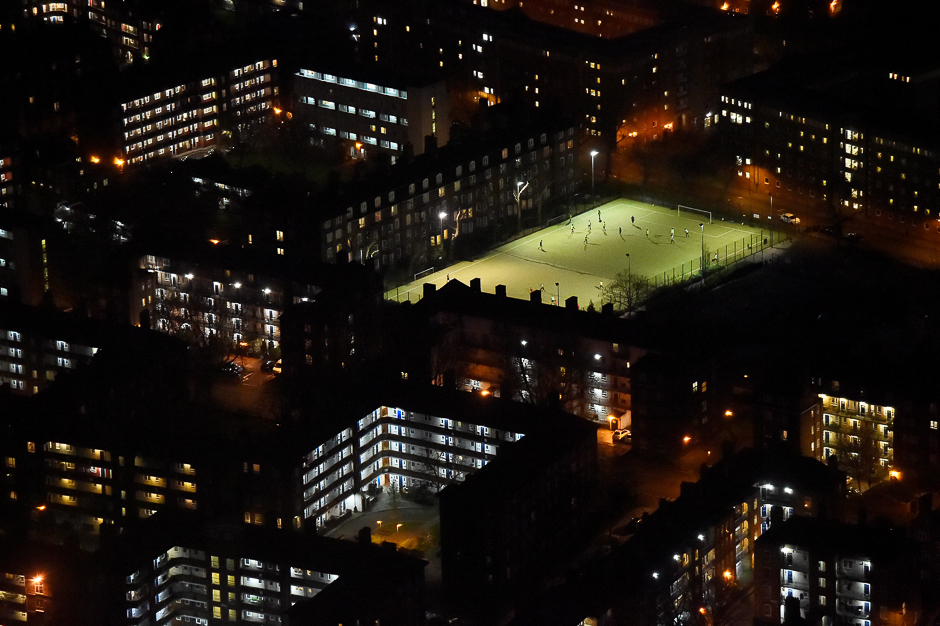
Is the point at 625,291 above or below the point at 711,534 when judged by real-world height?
below

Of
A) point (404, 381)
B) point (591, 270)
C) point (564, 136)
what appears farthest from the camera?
point (564, 136)

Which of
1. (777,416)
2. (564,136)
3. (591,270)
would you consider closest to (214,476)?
(777,416)

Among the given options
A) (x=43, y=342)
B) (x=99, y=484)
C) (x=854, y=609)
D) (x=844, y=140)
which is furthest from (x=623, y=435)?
(x=844, y=140)

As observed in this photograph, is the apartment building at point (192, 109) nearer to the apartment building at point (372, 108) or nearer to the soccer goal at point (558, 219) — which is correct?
the apartment building at point (372, 108)

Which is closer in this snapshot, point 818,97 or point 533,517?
point 533,517

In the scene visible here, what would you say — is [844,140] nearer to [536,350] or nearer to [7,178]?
[536,350]

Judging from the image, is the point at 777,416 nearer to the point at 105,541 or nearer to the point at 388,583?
the point at 388,583
